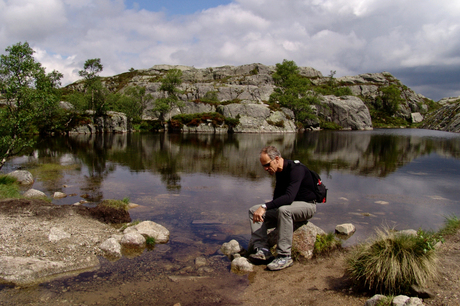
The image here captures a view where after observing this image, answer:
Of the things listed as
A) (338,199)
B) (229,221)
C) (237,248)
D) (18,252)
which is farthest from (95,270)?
(338,199)

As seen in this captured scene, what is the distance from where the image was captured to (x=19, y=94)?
1554cm

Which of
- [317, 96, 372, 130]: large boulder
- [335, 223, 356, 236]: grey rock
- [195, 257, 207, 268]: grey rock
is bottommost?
[195, 257, 207, 268]: grey rock

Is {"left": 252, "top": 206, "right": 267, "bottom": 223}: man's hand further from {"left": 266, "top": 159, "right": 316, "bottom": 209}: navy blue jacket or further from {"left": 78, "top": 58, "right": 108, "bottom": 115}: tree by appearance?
{"left": 78, "top": 58, "right": 108, "bottom": 115}: tree

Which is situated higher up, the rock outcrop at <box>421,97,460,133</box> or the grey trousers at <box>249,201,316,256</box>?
the rock outcrop at <box>421,97,460,133</box>

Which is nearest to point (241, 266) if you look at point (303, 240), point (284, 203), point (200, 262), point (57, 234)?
point (200, 262)

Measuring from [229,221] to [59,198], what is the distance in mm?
9059

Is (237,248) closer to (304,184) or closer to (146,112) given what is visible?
(304,184)

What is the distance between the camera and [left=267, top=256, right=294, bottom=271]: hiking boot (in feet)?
23.5

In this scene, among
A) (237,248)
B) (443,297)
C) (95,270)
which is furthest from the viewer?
(237,248)

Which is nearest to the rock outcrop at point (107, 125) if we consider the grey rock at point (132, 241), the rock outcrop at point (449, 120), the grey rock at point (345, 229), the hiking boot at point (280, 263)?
→ the grey rock at point (132, 241)

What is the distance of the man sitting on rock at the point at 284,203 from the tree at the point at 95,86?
7884cm

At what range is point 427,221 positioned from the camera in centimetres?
1141

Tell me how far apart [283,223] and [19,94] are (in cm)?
1602

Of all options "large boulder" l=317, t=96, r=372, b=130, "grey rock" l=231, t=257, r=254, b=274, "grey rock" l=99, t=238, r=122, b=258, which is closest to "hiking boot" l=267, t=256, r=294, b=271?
"grey rock" l=231, t=257, r=254, b=274
